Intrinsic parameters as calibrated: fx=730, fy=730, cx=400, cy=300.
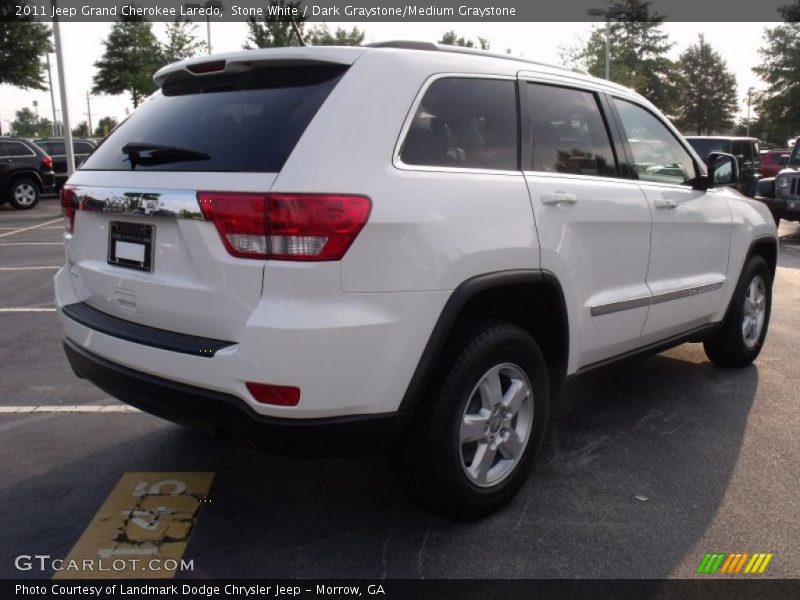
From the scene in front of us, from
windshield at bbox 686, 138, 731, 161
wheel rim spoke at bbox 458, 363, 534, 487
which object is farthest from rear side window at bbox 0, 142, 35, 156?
wheel rim spoke at bbox 458, 363, 534, 487

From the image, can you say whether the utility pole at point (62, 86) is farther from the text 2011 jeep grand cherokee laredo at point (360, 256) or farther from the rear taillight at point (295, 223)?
the rear taillight at point (295, 223)

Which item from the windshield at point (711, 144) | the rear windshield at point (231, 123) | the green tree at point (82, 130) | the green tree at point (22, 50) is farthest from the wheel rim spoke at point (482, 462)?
the green tree at point (82, 130)

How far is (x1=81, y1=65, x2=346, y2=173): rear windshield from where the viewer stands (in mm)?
2520

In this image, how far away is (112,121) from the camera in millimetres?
58812

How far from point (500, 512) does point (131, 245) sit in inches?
72.3

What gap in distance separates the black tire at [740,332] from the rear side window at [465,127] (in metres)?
2.50

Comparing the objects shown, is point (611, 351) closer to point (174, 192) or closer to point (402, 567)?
point (402, 567)

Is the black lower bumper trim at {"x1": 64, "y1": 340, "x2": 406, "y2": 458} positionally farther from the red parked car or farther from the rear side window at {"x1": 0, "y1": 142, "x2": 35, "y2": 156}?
the red parked car

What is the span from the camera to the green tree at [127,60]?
3584 centimetres

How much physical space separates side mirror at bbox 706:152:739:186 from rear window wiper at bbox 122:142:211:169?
313cm

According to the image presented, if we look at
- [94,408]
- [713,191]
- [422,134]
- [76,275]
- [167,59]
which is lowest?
[94,408]

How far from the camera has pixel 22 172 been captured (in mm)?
18047

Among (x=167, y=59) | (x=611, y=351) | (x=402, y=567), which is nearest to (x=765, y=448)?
(x=611, y=351)

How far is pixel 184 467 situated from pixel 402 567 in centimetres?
135
